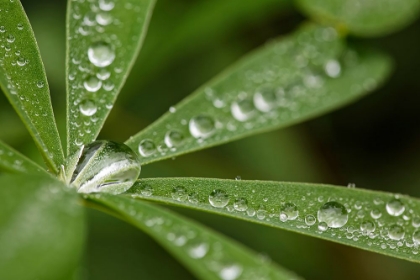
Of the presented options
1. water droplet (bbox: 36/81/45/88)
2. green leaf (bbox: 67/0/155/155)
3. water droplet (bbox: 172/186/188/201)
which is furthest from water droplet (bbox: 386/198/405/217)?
water droplet (bbox: 36/81/45/88)

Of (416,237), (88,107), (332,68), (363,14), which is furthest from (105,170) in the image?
(363,14)

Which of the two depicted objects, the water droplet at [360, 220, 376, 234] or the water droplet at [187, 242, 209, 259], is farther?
the water droplet at [360, 220, 376, 234]

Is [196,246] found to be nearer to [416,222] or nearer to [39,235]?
[39,235]

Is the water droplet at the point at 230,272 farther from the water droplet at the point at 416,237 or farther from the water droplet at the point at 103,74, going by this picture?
the water droplet at the point at 103,74

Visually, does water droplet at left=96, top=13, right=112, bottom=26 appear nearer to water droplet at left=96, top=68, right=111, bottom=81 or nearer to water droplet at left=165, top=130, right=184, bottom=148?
water droplet at left=96, top=68, right=111, bottom=81

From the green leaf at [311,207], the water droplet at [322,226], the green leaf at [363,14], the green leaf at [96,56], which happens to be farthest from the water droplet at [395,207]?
the green leaf at [363,14]

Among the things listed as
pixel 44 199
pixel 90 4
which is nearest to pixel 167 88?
pixel 90 4
